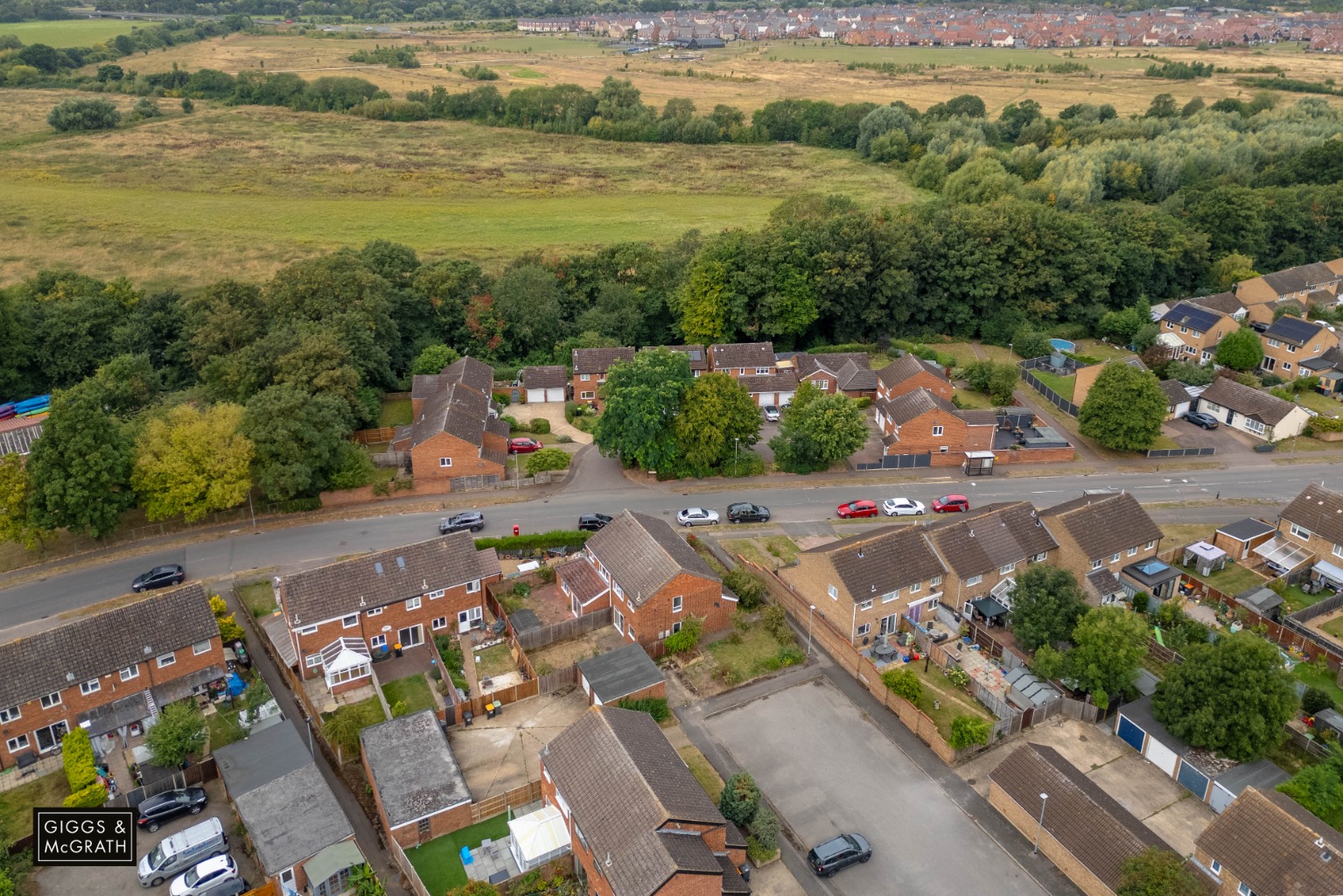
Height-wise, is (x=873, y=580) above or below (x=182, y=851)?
above

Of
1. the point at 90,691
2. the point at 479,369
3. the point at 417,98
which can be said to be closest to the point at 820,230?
the point at 479,369

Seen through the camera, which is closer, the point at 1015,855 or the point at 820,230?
the point at 1015,855

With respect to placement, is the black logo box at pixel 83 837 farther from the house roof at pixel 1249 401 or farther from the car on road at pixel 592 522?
the house roof at pixel 1249 401

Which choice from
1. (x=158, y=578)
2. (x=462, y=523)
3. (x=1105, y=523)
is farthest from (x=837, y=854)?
(x=158, y=578)

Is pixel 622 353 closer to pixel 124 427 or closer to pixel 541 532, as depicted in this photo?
pixel 541 532

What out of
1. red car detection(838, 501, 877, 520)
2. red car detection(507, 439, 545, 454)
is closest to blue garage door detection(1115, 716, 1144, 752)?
red car detection(838, 501, 877, 520)

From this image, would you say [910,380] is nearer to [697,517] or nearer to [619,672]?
[697,517]
